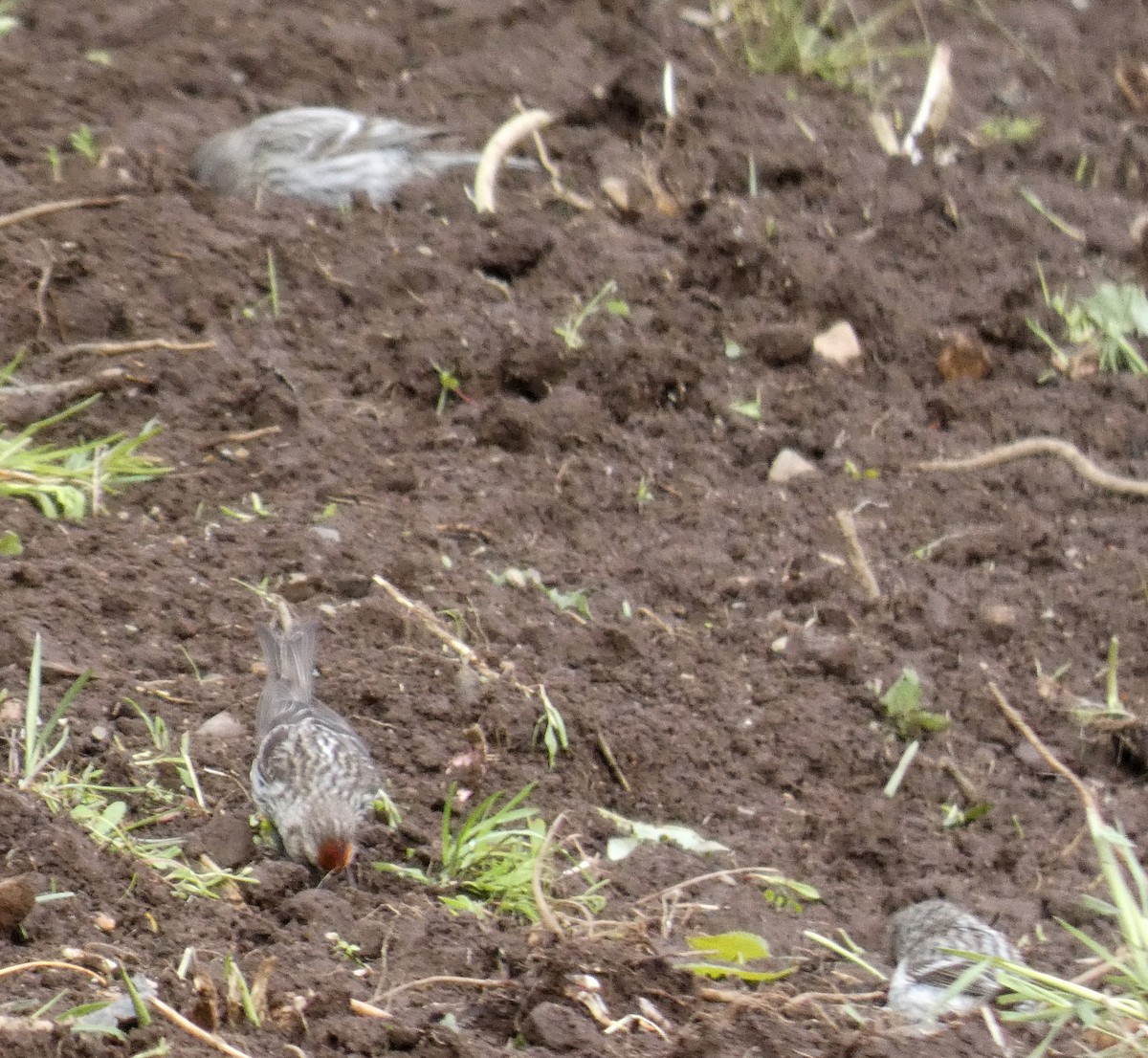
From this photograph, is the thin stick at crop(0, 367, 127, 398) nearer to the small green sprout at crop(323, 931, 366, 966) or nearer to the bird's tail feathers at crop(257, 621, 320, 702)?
the bird's tail feathers at crop(257, 621, 320, 702)

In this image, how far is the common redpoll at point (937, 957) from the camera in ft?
11.8

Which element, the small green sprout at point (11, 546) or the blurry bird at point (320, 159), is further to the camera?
the blurry bird at point (320, 159)

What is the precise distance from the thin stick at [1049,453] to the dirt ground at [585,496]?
0.15 ft

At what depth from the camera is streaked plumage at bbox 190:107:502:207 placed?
257 inches

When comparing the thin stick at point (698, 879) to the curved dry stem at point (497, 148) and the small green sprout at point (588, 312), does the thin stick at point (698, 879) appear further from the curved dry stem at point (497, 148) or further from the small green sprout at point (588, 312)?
the curved dry stem at point (497, 148)

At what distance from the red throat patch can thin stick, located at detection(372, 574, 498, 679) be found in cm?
83

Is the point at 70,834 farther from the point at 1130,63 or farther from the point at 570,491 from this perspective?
the point at 1130,63

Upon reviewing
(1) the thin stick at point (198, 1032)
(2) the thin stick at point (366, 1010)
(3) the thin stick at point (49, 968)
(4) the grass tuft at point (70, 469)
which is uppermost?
(1) the thin stick at point (198, 1032)

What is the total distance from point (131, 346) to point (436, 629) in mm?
1658

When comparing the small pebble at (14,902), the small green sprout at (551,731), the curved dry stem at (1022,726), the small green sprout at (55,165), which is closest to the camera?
the small pebble at (14,902)

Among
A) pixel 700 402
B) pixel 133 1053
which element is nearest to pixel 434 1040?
pixel 133 1053

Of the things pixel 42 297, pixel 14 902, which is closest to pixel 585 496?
pixel 42 297

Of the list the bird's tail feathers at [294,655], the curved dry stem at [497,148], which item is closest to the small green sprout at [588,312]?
the curved dry stem at [497,148]

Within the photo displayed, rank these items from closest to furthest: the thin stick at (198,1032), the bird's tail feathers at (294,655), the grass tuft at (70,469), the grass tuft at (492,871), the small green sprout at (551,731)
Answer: the thin stick at (198,1032)
the grass tuft at (492,871)
the bird's tail feathers at (294,655)
the small green sprout at (551,731)
the grass tuft at (70,469)
